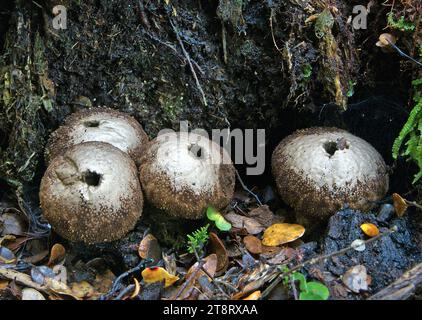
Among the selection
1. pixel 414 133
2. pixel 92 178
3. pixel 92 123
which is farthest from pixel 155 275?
pixel 414 133

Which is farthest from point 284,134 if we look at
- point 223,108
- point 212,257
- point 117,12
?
point 117,12

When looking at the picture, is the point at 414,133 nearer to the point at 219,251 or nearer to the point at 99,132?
the point at 219,251

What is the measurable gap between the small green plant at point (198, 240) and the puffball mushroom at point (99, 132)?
25.5 inches

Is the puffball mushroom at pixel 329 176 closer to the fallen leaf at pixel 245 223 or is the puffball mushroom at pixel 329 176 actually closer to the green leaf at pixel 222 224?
the fallen leaf at pixel 245 223

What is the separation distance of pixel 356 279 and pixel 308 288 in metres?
0.35

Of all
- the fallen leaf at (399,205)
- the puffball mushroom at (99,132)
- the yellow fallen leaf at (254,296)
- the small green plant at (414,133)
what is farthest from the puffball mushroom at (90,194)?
the small green plant at (414,133)

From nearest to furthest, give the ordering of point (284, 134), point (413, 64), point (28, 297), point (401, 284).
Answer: point (401, 284) < point (28, 297) < point (413, 64) < point (284, 134)

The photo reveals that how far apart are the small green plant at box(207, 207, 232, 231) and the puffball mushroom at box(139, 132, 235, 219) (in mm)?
38

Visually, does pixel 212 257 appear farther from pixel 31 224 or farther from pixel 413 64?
pixel 413 64

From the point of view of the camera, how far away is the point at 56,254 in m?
3.41

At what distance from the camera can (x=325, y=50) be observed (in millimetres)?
3648

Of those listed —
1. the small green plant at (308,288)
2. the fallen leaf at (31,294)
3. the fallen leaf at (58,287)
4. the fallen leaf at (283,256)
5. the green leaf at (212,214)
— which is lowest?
the fallen leaf at (58,287)

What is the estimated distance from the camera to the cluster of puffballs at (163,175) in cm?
307

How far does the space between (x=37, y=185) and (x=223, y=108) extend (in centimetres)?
151
